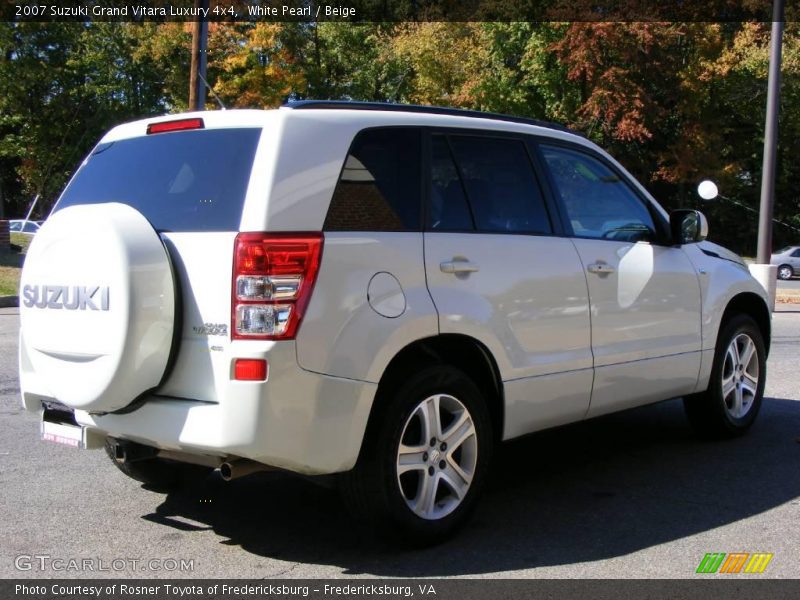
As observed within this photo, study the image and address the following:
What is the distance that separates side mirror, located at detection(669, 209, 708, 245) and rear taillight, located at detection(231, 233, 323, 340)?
9.23 feet

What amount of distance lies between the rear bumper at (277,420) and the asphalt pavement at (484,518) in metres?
0.57

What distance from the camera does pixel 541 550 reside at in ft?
13.0

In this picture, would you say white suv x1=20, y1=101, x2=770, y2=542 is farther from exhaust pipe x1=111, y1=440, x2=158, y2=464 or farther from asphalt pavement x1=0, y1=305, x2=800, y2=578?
asphalt pavement x1=0, y1=305, x2=800, y2=578

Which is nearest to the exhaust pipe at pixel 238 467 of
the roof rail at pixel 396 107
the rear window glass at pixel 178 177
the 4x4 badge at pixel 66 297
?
the 4x4 badge at pixel 66 297

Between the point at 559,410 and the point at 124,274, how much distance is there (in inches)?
90.3

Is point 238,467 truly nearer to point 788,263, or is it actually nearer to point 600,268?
point 600,268

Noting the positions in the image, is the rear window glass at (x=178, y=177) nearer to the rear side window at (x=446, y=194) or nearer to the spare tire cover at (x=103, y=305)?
the spare tire cover at (x=103, y=305)

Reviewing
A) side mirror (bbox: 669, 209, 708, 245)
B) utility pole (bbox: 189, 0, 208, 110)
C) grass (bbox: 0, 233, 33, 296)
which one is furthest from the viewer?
utility pole (bbox: 189, 0, 208, 110)

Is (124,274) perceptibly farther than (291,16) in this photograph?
No

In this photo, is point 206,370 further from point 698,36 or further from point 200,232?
point 698,36

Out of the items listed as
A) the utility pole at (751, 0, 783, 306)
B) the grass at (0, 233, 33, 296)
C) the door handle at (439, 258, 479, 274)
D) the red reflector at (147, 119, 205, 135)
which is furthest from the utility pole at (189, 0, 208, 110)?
the door handle at (439, 258, 479, 274)

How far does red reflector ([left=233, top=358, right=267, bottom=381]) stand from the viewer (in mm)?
3340

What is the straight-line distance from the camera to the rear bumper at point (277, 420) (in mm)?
3355

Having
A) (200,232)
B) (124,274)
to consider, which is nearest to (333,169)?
(200,232)
